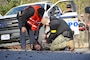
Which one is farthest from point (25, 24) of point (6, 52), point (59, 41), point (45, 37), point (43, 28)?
point (6, 52)

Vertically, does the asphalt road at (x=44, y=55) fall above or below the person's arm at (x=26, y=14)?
below

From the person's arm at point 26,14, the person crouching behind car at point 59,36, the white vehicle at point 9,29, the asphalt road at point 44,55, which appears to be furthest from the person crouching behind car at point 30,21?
the asphalt road at point 44,55

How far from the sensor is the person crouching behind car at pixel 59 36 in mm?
4358

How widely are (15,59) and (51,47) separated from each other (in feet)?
2.75

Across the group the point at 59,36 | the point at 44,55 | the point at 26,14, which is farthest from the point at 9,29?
the point at 44,55

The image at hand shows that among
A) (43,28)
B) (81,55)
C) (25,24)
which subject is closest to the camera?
(81,55)

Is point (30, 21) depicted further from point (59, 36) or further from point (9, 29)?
point (59, 36)

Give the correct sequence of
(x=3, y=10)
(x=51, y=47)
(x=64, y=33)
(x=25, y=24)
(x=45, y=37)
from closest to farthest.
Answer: (x=51, y=47) → (x=64, y=33) → (x=45, y=37) → (x=25, y=24) → (x=3, y=10)

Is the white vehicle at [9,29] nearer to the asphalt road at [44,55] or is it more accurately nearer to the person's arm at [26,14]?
the person's arm at [26,14]

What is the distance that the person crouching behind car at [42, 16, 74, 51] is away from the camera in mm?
4358

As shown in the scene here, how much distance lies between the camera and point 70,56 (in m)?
3.30

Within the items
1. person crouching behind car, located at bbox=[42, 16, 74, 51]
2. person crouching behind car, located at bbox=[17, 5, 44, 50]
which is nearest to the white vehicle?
person crouching behind car, located at bbox=[17, 5, 44, 50]

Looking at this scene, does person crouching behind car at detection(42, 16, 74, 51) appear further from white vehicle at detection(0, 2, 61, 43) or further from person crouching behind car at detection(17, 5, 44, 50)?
white vehicle at detection(0, 2, 61, 43)

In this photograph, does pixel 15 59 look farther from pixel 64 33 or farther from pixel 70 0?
pixel 70 0
